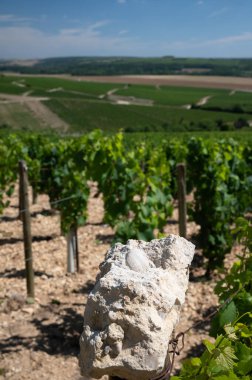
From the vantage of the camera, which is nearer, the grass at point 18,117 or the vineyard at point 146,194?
the vineyard at point 146,194

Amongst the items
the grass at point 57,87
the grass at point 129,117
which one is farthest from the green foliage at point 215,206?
the grass at point 57,87

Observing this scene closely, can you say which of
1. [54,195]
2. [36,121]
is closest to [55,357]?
[54,195]

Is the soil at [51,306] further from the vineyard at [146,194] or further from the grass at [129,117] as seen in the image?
the grass at [129,117]

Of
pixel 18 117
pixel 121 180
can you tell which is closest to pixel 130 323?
pixel 121 180

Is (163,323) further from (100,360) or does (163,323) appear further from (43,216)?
(43,216)

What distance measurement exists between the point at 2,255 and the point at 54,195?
253cm

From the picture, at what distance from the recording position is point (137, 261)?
1.46 metres

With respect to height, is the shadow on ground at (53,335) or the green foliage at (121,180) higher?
the green foliage at (121,180)

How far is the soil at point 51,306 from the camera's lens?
4043 mm

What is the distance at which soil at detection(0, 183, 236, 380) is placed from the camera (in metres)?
4.04

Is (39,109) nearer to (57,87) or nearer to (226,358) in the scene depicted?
(57,87)

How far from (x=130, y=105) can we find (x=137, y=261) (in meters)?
62.4

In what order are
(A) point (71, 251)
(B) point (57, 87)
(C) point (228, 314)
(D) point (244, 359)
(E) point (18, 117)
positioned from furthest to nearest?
1. (B) point (57, 87)
2. (E) point (18, 117)
3. (A) point (71, 251)
4. (C) point (228, 314)
5. (D) point (244, 359)

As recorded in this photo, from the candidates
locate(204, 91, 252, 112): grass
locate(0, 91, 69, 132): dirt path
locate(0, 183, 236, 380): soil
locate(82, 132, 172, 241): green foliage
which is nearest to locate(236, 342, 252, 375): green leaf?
locate(0, 183, 236, 380): soil
